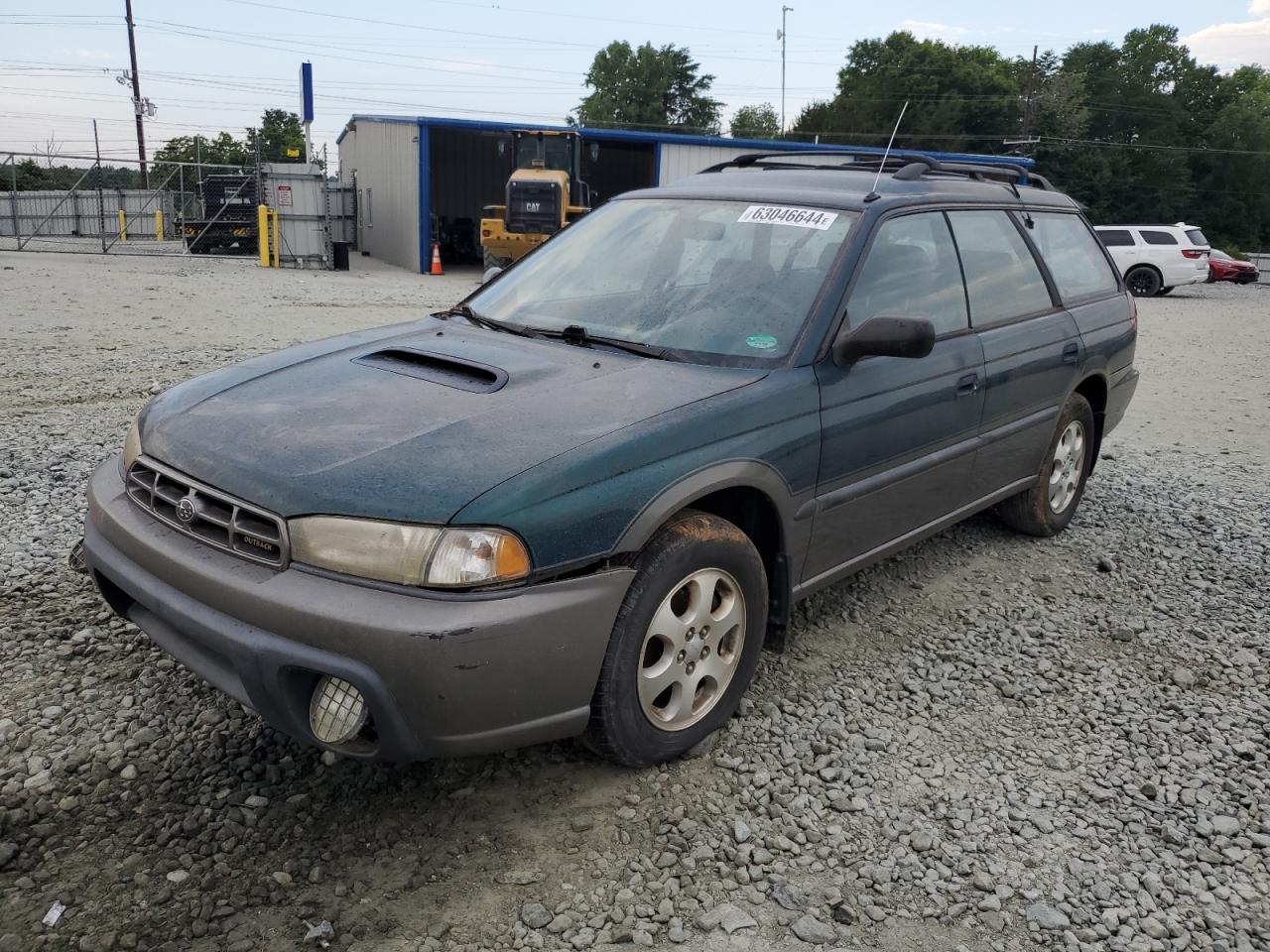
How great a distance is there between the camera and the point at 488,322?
388 centimetres

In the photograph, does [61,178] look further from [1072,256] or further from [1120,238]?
[1072,256]

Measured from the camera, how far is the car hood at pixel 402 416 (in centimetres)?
254

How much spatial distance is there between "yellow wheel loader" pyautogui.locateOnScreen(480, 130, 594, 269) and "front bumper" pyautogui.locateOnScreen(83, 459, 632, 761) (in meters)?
18.9

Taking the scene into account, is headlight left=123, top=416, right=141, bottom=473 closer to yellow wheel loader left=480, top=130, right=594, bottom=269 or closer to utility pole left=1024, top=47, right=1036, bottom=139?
yellow wheel loader left=480, top=130, right=594, bottom=269

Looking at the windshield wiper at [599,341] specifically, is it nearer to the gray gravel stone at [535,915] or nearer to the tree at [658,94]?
the gray gravel stone at [535,915]

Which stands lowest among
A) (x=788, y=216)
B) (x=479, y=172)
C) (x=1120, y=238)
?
(x=1120, y=238)

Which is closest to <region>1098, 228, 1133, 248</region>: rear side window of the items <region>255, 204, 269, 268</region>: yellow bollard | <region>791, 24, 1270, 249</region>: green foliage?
<region>255, 204, 269, 268</region>: yellow bollard

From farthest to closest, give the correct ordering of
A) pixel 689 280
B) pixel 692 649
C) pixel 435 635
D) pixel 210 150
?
pixel 210 150 → pixel 689 280 → pixel 692 649 → pixel 435 635

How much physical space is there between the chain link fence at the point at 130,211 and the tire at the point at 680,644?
22074 millimetres

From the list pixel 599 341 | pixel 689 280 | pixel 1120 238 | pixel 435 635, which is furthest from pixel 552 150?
pixel 435 635

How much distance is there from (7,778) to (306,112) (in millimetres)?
20988

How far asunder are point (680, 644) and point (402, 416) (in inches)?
39.7

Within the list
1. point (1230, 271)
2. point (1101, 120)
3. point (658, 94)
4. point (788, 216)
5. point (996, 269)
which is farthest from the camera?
point (658, 94)

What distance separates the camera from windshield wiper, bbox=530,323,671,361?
338 cm
